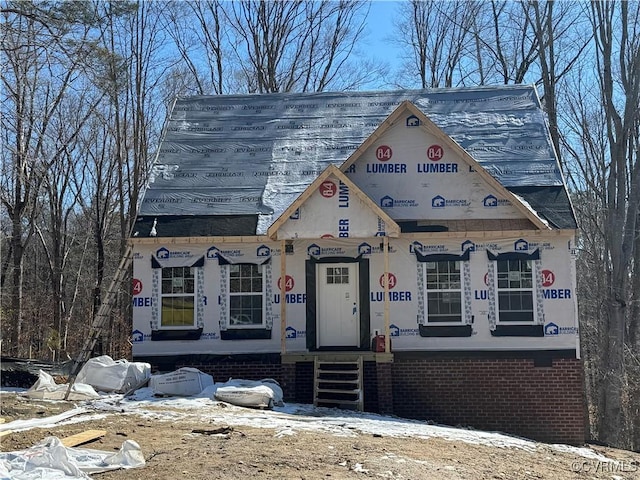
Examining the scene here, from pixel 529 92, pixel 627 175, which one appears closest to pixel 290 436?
pixel 529 92

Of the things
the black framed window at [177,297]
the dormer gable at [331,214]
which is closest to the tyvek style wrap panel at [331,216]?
the dormer gable at [331,214]

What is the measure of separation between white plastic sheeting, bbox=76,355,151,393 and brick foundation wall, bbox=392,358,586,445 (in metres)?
5.25

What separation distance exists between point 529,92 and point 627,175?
322 inches

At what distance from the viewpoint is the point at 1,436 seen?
8492 mm

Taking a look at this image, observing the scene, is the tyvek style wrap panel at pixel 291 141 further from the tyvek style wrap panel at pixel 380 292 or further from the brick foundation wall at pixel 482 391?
the brick foundation wall at pixel 482 391

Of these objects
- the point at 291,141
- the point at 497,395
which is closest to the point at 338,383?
the point at 497,395

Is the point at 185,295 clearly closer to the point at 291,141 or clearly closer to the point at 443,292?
the point at 291,141

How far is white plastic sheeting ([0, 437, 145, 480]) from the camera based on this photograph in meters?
6.25

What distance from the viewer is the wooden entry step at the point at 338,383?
526 inches

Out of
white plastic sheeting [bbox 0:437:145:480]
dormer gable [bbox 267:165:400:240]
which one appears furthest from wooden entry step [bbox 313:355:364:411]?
white plastic sheeting [bbox 0:437:145:480]

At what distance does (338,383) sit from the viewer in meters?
13.5

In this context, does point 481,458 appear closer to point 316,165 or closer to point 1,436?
point 1,436

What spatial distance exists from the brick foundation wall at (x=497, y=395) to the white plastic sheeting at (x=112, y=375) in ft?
17.2

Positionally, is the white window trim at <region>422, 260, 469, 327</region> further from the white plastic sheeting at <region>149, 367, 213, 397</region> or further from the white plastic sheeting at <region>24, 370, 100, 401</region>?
the white plastic sheeting at <region>24, 370, 100, 401</region>
